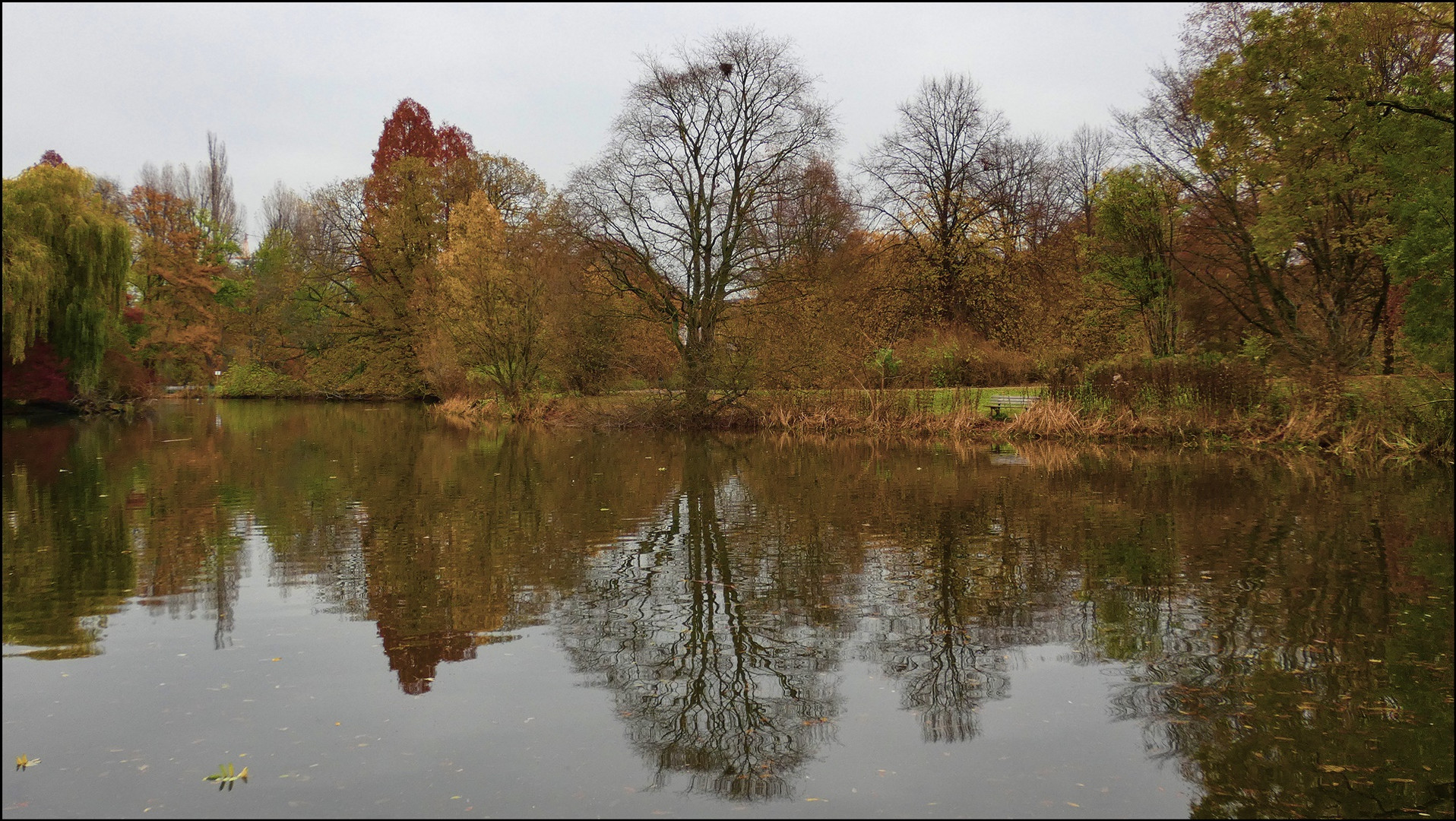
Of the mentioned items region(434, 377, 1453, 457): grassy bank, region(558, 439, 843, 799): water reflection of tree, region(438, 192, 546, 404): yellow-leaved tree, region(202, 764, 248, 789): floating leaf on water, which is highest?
region(438, 192, 546, 404): yellow-leaved tree

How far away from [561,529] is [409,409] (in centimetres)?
3480

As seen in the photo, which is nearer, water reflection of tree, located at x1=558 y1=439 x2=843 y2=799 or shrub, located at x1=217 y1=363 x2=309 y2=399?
water reflection of tree, located at x1=558 y1=439 x2=843 y2=799

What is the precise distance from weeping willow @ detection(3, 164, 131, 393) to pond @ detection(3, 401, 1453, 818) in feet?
52.4

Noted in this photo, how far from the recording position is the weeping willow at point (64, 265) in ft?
84.0

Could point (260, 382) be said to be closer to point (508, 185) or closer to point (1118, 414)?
point (508, 185)

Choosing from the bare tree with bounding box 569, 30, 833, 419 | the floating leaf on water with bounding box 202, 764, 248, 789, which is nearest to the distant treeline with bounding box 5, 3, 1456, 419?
the bare tree with bounding box 569, 30, 833, 419

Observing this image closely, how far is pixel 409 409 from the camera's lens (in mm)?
43625

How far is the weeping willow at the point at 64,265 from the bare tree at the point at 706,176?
1512 cm

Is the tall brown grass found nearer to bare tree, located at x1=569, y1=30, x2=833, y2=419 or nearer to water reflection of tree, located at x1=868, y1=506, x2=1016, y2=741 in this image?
bare tree, located at x1=569, y1=30, x2=833, y2=419

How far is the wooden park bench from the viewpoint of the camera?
79.3 ft

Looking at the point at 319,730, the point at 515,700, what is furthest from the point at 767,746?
the point at 319,730

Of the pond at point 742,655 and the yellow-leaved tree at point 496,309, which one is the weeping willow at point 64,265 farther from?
the pond at point 742,655

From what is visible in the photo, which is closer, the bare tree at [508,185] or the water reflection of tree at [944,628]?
the water reflection of tree at [944,628]

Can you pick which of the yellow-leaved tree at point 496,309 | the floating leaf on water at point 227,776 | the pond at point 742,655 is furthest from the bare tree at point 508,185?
the floating leaf on water at point 227,776
